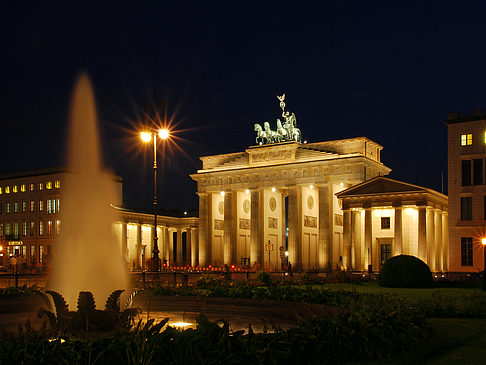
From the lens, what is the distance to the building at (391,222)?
193 feet

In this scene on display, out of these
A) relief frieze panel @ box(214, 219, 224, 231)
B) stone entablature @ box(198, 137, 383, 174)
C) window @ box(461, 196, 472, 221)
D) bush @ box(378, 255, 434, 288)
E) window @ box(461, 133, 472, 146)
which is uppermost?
stone entablature @ box(198, 137, 383, 174)

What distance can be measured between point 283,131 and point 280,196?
36.4 feet

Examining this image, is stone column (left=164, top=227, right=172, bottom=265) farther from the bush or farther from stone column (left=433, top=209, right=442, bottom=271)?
the bush

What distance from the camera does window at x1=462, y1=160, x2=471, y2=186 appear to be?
53438 mm

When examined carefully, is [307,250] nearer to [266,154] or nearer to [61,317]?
[266,154]

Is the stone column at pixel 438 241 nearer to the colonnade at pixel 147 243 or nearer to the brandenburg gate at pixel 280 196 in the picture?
the brandenburg gate at pixel 280 196

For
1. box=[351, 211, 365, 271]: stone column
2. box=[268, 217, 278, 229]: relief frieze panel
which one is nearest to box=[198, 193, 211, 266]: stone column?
box=[268, 217, 278, 229]: relief frieze panel

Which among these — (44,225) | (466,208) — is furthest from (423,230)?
(44,225)

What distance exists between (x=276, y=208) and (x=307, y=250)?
9451mm

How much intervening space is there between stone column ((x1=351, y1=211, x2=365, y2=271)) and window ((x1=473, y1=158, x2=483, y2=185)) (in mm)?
13989

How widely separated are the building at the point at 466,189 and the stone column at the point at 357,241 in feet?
37.3

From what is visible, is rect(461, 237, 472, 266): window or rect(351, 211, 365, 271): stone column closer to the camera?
rect(461, 237, 472, 266): window

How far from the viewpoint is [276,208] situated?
84625mm

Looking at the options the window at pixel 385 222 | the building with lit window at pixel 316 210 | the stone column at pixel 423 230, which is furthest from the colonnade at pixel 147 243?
the stone column at pixel 423 230
